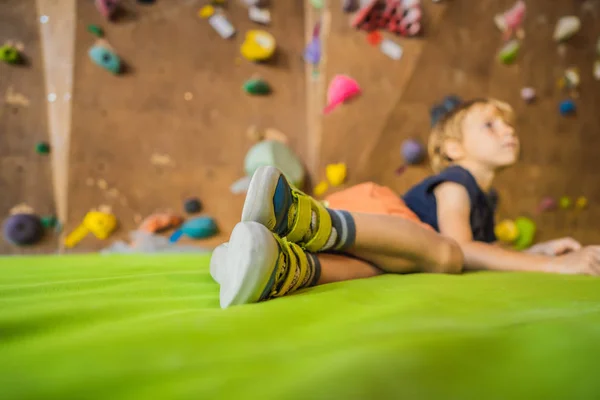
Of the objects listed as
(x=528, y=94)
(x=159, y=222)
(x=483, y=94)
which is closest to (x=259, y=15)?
(x=159, y=222)

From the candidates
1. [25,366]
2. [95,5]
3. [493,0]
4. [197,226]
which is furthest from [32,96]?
A: [493,0]

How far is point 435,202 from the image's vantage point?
1.09m

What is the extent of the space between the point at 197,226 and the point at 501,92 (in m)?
1.66

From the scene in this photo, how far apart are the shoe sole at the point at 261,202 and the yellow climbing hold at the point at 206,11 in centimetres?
162

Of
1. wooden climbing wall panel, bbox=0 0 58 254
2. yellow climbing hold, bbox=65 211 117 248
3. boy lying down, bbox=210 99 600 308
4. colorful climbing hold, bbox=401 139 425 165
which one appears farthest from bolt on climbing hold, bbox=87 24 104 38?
colorful climbing hold, bbox=401 139 425 165

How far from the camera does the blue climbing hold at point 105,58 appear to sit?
5.51 feet

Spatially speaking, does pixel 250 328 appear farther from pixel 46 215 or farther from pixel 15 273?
pixel 46 215

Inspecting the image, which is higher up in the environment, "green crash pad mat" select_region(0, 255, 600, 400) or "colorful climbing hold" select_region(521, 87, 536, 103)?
"colorful climbing hold" select_region(521, 87, 536, 103)

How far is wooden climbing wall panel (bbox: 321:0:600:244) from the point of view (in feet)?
5.91

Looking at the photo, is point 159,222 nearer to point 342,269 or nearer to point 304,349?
point 342,269

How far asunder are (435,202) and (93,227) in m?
1.38

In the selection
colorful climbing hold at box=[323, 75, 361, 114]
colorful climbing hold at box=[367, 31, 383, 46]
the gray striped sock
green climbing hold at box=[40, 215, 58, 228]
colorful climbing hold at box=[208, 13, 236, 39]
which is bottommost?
green climbing hold at box=[40, 215, 58, 228]

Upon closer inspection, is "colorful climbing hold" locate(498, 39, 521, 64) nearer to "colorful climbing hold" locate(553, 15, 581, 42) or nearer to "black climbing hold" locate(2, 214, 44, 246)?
"colorful climbing hold" locate(553, 15, 581, 42)

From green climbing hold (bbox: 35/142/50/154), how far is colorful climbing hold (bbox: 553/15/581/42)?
260 cm
